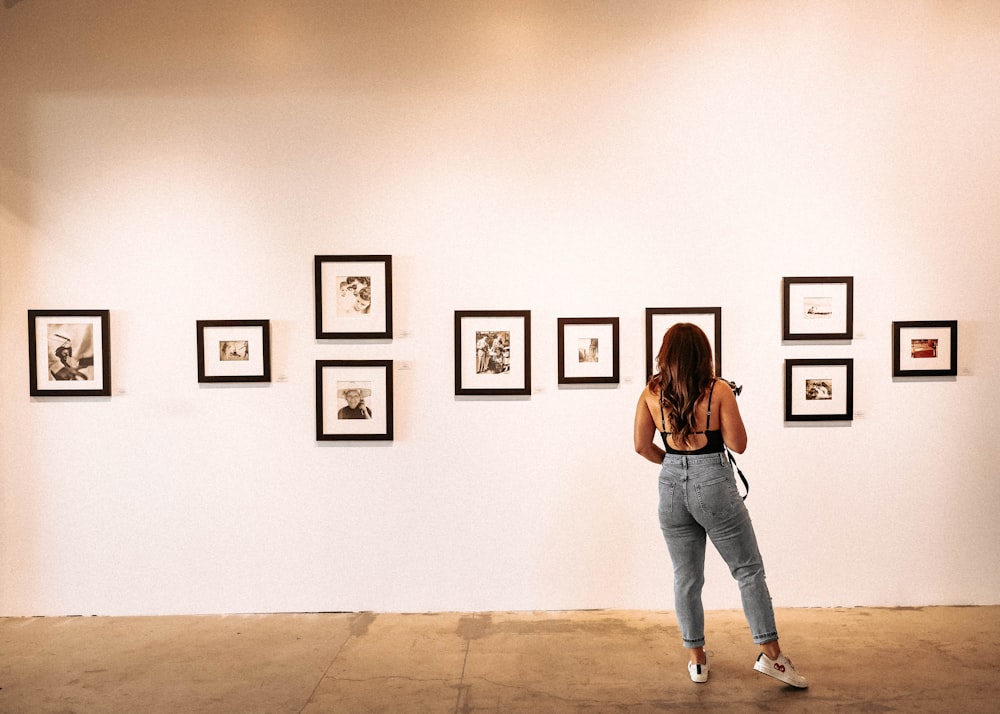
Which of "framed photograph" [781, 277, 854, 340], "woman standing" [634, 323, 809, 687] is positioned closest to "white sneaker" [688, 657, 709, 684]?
"woman standing" [634, 323, 809, 687]

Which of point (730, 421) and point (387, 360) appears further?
point (387, 360)

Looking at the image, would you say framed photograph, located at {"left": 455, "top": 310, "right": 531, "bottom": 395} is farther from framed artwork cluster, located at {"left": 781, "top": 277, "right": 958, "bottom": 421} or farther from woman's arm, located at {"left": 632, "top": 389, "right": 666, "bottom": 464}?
framed artwork cluster, located at {"left": 781, "top": 277, "right": 958, "bottom": 421}

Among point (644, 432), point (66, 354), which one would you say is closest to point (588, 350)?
point (644, 432)

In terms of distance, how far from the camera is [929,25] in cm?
436

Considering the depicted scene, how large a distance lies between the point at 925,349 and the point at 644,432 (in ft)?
7.25

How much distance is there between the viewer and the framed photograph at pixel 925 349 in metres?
4.39

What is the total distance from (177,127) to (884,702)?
193 inches

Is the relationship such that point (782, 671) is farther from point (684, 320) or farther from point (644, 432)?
point (684, 320)

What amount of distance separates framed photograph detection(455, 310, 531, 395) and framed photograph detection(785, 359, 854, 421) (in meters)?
1.63

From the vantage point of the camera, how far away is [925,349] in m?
4.41

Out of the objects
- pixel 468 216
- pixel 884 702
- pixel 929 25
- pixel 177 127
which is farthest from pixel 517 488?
pixel 929 25

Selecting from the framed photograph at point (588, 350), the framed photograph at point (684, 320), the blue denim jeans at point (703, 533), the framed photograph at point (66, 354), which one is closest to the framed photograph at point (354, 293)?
the framed photograph at point (588, 350)

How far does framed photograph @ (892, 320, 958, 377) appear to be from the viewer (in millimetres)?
4395

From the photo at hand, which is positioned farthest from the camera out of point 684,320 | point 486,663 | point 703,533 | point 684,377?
point 684,320
